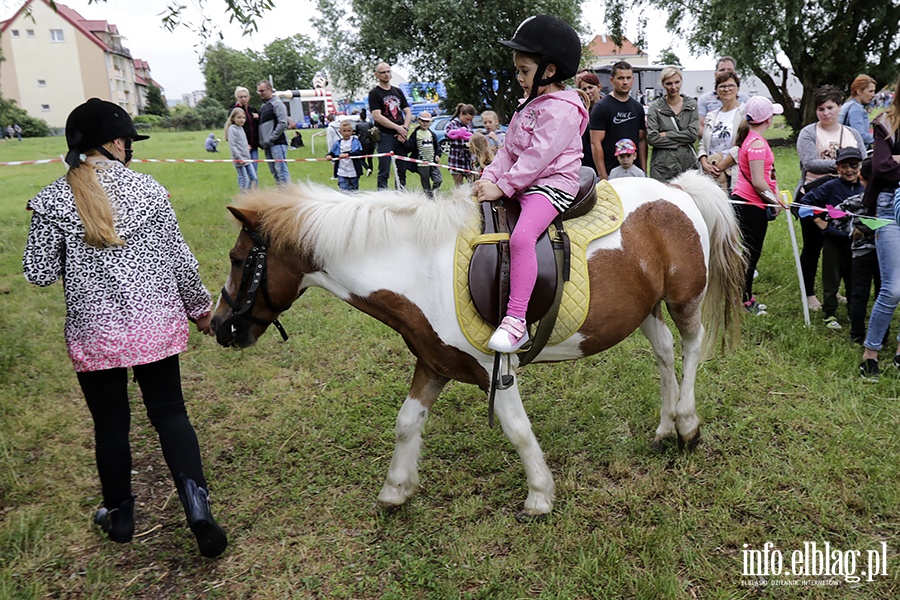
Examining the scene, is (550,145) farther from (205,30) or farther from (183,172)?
(183,172)

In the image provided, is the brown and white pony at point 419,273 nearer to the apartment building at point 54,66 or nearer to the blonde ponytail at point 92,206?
the blonde ponytail at point 92,206

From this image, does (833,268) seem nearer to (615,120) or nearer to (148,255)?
(615,120)

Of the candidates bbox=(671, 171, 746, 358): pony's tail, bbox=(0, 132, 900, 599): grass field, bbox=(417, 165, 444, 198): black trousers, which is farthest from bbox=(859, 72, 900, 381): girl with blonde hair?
bbox=(417, 165, 444, 198): black trousers

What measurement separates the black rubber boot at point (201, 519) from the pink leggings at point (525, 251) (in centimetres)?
160

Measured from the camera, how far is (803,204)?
5.28 meters

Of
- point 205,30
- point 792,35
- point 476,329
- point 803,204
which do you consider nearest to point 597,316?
point 476,329

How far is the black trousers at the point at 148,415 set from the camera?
2.71m

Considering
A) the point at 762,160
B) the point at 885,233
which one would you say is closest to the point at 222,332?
the point at 885,233

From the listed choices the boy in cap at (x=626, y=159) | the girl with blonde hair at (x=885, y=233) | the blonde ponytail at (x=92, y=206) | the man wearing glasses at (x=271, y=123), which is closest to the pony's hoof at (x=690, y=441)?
the girl with blonde hair at (x=885, y=233)

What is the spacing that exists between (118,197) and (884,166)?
4705 mm

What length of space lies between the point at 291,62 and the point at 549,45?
7655 centimetres

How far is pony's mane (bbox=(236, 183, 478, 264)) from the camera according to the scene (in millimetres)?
2727

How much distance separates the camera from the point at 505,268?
270cm

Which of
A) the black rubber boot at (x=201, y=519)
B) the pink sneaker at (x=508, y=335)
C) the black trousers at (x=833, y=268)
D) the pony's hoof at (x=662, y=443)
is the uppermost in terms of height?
the pink sneaker at (x=508, y=335)
